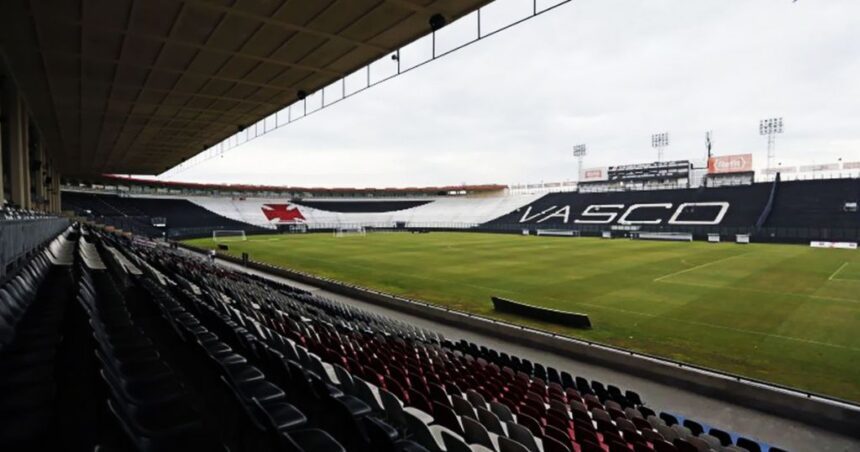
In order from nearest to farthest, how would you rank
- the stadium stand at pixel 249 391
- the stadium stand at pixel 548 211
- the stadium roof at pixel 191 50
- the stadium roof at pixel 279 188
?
the stadium stand at pixel 249 391
the stadium roof at pixel 191 50
the stadium stand at pixel 548 211
the stadium roof at pixel 279 188

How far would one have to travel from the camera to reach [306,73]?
1345 centimetres

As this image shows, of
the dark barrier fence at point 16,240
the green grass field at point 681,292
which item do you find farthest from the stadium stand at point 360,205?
the dark barrier fence at point 16,240

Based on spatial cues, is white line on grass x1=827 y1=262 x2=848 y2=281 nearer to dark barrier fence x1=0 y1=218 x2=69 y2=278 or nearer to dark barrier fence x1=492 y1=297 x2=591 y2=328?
dark barrier fence x1=492 y1=297 x2=591 y2=328

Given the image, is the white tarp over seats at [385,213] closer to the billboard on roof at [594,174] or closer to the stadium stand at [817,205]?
the billboard on roof at [594,174]

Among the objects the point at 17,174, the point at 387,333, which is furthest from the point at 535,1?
the point at 17,174

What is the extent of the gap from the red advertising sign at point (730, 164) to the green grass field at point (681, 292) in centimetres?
3771

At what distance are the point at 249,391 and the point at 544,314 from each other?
12.7 meters

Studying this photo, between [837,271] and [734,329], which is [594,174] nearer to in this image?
[837,271]

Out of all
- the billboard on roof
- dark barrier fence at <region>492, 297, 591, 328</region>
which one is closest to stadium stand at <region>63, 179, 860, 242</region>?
the billboard on roof

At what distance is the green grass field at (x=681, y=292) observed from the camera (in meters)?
12.4

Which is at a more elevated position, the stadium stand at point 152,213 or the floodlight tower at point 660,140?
the floodlight tower at point 660,140

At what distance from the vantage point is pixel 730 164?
7350 centimetres

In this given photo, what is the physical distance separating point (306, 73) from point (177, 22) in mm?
4041

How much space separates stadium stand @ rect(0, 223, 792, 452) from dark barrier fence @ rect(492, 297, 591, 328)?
5130 mm
